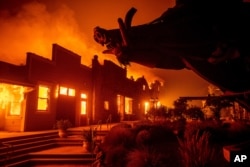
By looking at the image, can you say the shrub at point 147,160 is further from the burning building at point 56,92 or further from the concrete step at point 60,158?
the burning building at point 56,92

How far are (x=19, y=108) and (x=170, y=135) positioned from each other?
8.72m

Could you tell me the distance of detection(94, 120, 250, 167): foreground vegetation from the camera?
18.9ft

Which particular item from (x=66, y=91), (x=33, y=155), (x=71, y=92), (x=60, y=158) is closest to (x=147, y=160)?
(x=60, y=158)

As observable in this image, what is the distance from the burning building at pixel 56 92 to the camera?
12.9 metres

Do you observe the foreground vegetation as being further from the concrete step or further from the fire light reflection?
the fire light reflection

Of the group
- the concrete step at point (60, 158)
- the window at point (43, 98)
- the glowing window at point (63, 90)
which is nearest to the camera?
the concrete step at point (60, 158)

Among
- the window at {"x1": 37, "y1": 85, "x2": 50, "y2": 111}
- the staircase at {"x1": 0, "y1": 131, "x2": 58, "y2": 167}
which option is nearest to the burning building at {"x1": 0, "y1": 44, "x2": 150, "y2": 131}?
the window at {"x1": 37, "y1": 85, "x2": 50, "y2": 111}

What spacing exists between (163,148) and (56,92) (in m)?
8.87

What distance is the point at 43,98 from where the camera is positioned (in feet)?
46.5

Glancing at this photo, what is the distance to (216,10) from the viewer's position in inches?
99.4

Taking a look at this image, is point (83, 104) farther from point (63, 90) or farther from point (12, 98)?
point (12, 98)

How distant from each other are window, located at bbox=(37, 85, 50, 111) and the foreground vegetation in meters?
5.92

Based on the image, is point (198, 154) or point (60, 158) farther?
point (60, 158)

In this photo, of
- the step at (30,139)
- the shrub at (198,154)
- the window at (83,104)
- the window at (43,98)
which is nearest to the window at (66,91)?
the window at (83,104)
